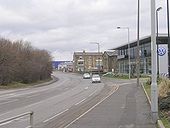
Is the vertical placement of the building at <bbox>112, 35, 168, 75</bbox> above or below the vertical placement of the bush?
above

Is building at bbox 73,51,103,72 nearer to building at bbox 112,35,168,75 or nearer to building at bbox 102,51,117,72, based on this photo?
building at bbox 102,51,117,72

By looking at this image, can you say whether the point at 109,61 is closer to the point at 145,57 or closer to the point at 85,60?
the point at 85,60

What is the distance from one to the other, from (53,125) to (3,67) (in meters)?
45.4

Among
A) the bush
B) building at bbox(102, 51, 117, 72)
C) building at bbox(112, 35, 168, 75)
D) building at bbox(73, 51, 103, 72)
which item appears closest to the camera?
the bush

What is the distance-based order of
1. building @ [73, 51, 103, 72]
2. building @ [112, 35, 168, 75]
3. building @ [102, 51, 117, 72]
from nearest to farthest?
building @ [112, 35, 168, 75]
building @ [102, 51, 117, 72]
building @ [73, 51, 103, 72]

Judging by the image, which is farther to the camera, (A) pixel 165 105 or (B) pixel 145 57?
(B) pixel 145 57

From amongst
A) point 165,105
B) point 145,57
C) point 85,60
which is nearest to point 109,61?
point 85,60

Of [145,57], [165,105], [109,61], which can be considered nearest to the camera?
[165,105]

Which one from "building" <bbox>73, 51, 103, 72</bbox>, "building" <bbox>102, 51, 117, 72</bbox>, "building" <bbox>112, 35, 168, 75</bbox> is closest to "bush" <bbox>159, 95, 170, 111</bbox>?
"building" <bbox>112, 35, 168, 75</bbox>

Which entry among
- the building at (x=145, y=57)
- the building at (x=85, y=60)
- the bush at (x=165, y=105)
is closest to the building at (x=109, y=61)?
the building at (x=85, y=60)

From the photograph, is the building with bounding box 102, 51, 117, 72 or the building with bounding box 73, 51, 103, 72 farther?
the building with bounding box 73, 51, 103, 72

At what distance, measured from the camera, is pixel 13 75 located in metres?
67.2

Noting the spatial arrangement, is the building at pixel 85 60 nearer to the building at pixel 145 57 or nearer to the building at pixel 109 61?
the building at pixel 109 61

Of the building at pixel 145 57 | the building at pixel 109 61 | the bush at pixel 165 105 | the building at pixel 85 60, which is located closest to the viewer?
the bush at pixel 165 105
